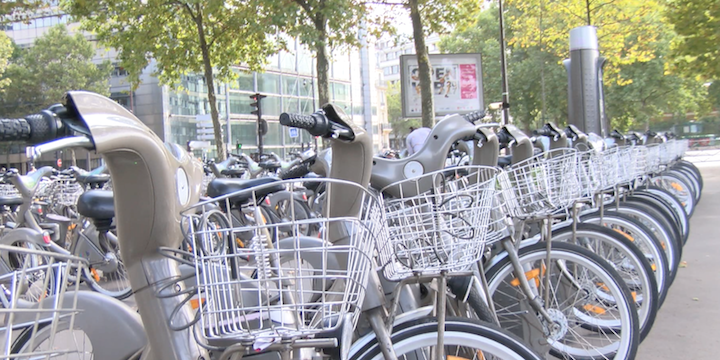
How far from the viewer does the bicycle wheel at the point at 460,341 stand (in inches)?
71.0

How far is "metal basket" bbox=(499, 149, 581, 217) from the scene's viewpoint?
2855 millimetres

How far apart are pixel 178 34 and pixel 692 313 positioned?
15.9 metres

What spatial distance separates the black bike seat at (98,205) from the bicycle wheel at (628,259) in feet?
7.63

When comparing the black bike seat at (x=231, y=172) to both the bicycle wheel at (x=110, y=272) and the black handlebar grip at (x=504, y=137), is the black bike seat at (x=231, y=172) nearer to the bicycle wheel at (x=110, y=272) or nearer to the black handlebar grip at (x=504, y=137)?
the bicycle wheel at (x=110, y=272)

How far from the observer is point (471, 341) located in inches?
72.6

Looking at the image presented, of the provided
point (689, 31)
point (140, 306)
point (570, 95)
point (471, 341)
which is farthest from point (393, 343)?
point (689, 31)

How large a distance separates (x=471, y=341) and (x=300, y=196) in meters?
4.47

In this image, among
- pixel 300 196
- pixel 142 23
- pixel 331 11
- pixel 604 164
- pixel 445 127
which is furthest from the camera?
pixel 142 23

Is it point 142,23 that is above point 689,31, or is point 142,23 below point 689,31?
above

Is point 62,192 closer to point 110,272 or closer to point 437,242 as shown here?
point 110,272

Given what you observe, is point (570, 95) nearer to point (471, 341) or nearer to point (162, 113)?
point (471, 341)

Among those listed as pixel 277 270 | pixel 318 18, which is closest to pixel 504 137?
pixel 277 270

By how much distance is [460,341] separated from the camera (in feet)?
6.07

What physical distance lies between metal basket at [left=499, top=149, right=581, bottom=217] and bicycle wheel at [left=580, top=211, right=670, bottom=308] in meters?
0.65
